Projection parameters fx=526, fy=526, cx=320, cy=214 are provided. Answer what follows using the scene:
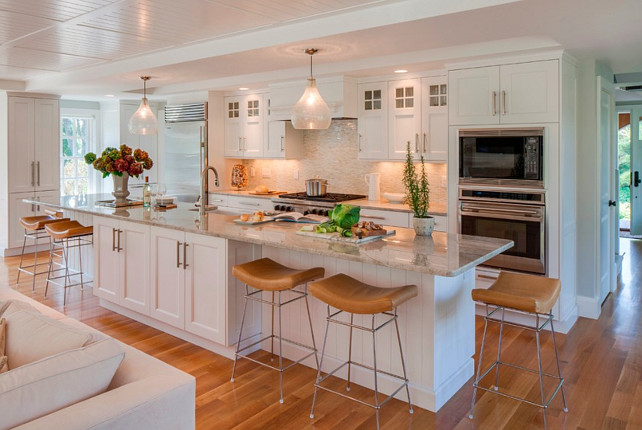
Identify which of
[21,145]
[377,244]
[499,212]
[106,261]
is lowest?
[106,261]

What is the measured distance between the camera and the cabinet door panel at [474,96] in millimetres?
4336

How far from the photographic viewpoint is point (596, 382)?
3.34 meters

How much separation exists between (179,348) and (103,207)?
5.76ft

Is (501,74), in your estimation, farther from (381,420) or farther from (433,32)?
(381,420)

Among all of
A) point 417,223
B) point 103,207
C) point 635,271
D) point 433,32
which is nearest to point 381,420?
point 417,223

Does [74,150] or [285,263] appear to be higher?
[74,150]

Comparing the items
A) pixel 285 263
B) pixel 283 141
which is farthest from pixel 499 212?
pixel 283 141

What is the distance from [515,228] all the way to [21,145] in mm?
6592

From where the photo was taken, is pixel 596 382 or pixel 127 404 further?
pixel 596 382

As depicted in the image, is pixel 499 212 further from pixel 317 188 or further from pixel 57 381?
pixel 57 381

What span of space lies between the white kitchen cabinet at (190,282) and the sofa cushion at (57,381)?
1.78m

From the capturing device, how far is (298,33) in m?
3.81

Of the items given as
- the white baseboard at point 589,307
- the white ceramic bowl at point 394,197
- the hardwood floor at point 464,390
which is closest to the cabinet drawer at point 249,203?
the white ceramic bowl at point 394,197

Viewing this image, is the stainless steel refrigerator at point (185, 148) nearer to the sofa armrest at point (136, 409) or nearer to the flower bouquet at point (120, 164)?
the flower bouquet at point (120, 164)
